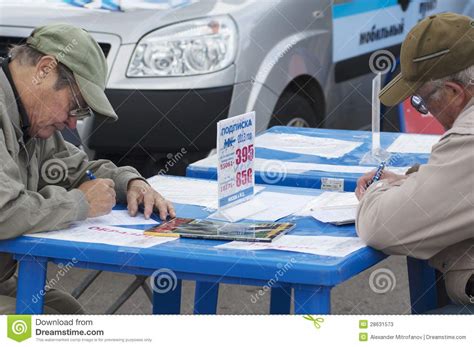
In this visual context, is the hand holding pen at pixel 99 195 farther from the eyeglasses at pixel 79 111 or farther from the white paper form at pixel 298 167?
the white paper form at pixel 298 167

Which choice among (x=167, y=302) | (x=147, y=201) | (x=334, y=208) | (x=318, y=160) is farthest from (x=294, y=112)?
(x=147, y=201)

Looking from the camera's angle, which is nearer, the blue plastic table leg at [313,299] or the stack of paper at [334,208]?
the blue plastic table leg at [313,299]

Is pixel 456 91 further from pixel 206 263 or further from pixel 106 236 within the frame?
pixel 106 236

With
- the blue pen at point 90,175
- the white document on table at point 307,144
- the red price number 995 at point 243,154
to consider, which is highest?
the red price number 995 at point 243,154

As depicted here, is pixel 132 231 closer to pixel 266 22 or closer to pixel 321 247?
pixel 321 247

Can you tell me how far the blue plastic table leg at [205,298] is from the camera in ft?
13.2

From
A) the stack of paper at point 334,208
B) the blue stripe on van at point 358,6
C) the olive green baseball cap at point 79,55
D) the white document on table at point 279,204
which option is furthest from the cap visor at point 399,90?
the blue stripe on van at point 358,6

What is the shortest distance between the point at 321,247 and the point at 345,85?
12.3 feet

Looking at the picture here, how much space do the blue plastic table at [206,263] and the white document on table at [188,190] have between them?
1.66ft

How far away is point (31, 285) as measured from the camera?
319 centimetres

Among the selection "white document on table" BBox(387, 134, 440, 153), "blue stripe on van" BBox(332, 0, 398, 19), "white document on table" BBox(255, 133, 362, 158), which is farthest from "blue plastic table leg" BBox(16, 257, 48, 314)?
"blue stripe on van" BBox(332, 0, 398, 19)

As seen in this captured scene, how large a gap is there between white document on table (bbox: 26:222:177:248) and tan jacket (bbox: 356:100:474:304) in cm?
62

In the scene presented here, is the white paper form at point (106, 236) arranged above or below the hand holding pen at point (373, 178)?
below

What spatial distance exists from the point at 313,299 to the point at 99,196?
0.88m
